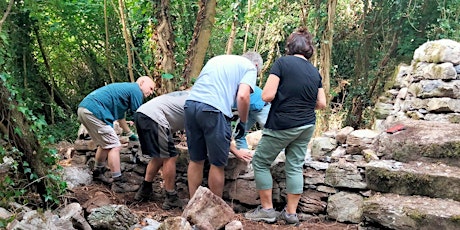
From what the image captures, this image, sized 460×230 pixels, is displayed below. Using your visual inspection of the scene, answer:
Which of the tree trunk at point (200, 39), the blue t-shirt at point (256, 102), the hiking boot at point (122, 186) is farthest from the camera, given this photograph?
the tree trunk at point (200, 39)

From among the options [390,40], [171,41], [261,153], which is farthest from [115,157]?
[390,40]

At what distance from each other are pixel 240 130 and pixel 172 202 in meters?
0.91

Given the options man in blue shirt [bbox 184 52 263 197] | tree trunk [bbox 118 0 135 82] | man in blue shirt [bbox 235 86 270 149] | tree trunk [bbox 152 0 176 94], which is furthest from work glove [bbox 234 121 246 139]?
tree trunk [bbox 118 0 135 82]

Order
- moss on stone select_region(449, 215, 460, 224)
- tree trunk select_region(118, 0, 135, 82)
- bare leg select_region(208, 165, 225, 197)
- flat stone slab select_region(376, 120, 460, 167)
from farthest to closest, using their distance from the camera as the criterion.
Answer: tree trunk select_region(118, 0, 135, 82) → bare leg select_region(208, 165, 225, 197) → flat stone slab select_region(376, 120, 460, 167) → moss on stone select_region(449, 215, 460, 224)

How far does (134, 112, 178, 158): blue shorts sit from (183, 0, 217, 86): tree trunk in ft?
6.19

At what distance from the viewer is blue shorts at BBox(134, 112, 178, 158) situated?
369 centimetres

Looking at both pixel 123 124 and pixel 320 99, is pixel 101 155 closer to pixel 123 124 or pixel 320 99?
pixel 123 124

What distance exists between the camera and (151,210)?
3803mm

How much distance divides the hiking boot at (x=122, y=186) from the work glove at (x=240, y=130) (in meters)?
1.29

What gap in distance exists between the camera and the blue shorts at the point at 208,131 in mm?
3234

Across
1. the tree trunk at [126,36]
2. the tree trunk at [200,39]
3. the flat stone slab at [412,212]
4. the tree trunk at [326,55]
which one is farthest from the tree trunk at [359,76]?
the flat stone slab at [412,212]

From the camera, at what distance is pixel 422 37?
9.45 meters

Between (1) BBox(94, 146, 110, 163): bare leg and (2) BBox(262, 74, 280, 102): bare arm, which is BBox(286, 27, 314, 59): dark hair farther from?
(1) BBox(94, 146, 110, 163): bare leg

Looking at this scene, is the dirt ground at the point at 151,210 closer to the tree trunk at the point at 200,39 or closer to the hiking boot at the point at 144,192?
the hiking boot at the point at 144,192
